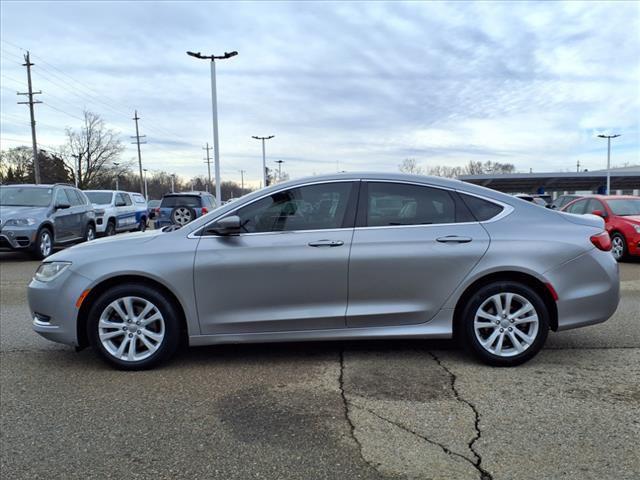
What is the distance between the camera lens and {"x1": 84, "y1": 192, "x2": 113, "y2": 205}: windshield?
17.9m

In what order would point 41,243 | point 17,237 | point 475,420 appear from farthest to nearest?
point 41,243
point 17,237
point 475,420

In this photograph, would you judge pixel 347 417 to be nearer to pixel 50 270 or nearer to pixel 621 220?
pixel 50 270

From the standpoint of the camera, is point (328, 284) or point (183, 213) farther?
point (183, 213)

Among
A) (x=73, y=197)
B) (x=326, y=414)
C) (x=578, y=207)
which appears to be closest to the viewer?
(x=326, y=414)

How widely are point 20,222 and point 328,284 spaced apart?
9679 millimetres

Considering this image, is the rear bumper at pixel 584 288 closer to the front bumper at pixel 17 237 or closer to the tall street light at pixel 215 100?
the front bumper at pixel 17 237

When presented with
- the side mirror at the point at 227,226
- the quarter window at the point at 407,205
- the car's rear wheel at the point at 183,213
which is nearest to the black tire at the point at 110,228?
the car's rear wheel at the point at 183,213

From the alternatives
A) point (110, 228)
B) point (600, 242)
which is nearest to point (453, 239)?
point (600, 242)

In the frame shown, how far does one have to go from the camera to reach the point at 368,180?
444 centimetres

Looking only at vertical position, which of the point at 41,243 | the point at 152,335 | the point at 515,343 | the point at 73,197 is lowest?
the point at 515,343

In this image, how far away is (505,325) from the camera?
4195 millimetres

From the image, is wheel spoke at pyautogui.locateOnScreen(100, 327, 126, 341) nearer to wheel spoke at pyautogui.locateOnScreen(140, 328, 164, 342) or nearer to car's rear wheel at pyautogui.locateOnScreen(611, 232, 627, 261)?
wheel spoke at pyautogui.locateOnScreen(140, 328, 164, 342)

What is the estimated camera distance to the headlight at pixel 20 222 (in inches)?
434

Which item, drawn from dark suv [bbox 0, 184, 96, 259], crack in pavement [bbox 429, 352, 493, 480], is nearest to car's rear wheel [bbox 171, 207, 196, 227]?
dark suv [bbox 0, 184, 96, 259]
